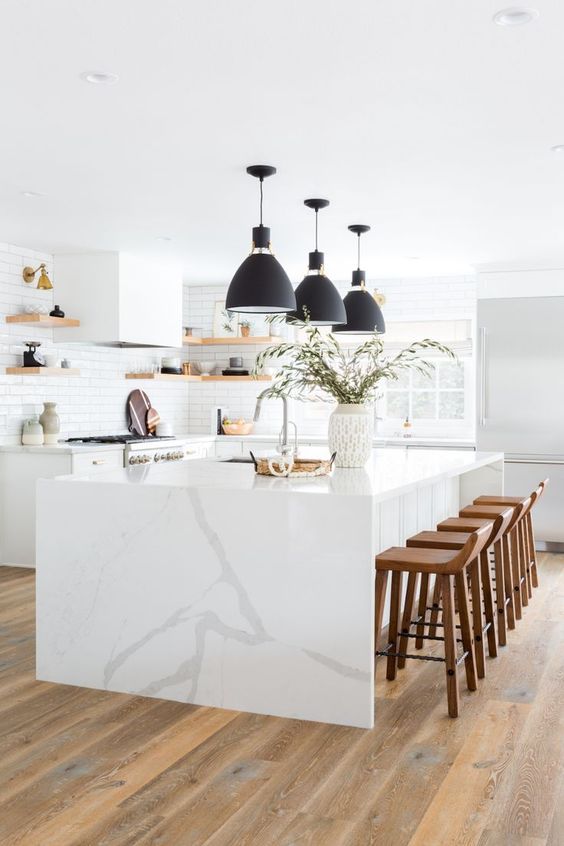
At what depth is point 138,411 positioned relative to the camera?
8062mm

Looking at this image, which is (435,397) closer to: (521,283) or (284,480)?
(521,283)

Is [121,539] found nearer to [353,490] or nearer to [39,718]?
[39,718]

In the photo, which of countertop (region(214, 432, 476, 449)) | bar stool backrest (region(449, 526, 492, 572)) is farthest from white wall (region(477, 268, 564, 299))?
bar stool backrest (region(449, 526, 492, 572))

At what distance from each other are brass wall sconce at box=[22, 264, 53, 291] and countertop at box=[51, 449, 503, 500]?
262 centimetres

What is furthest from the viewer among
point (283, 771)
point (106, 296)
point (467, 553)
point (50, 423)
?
point (106, 296)

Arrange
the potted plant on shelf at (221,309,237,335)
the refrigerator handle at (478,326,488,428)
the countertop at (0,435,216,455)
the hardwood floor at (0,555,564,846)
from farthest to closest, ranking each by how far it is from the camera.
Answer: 1. the potted plant on shelf at (221,309,237,335)
2. the refrigerator handle at (478,326,488,428)
3. the countertop at (0,435,216,455)
4. the hardwood floor at (0,555,564,846)

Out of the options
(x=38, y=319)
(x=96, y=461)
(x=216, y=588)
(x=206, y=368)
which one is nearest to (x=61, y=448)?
(x=96, y=461)

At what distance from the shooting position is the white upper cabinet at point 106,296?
6.88m

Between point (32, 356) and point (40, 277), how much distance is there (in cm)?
63

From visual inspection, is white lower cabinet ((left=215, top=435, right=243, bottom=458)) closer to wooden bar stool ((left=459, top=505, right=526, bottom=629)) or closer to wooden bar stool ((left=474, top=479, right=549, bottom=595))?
wooden bar stool ((left=474, top=479, right=549, bottom=595))

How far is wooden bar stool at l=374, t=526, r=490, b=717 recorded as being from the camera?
11.4 ft

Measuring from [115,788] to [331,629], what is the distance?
1002 millimetres

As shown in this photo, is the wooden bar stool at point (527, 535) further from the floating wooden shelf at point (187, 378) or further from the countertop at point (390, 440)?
the floating wooden shelf at point (187, 378)

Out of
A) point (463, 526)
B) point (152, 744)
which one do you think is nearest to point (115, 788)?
point (152, 744)
